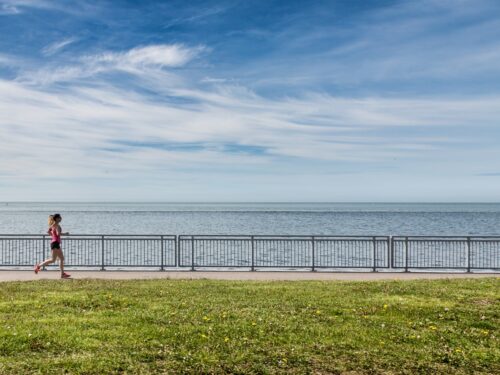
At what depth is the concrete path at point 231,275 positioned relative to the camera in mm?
16969

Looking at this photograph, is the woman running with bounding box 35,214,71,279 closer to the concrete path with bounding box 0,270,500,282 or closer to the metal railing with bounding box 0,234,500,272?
the concrete path with bounding box 0,270,500,282

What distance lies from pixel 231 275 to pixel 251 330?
348 inches

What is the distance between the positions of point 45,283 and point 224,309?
6.47 m

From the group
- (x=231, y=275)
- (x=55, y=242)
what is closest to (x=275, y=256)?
(x=231, y=275)

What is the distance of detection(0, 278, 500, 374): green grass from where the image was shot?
7.41 m

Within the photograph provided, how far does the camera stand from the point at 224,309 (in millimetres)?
10688

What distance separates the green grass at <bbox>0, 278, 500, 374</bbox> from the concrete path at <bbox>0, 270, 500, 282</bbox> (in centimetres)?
340

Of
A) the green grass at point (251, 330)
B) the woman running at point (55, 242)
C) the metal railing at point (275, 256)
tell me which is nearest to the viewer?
the green grass at point (251, 330)

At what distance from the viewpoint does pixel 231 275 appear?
58.4 ft

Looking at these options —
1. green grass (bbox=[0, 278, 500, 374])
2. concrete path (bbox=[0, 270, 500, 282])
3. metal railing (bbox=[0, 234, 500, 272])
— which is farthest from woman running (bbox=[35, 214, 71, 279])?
green grass (bbox=[0, 278, 500, 374])

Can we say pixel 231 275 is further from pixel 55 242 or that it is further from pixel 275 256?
pixel 275 256

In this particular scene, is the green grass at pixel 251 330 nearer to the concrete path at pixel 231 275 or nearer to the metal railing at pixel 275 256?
the concrete path at pixel 231 275

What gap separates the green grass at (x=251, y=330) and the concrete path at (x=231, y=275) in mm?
3396

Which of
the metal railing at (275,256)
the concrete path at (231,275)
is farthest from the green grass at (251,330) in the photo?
the metal railing at (275,256)
